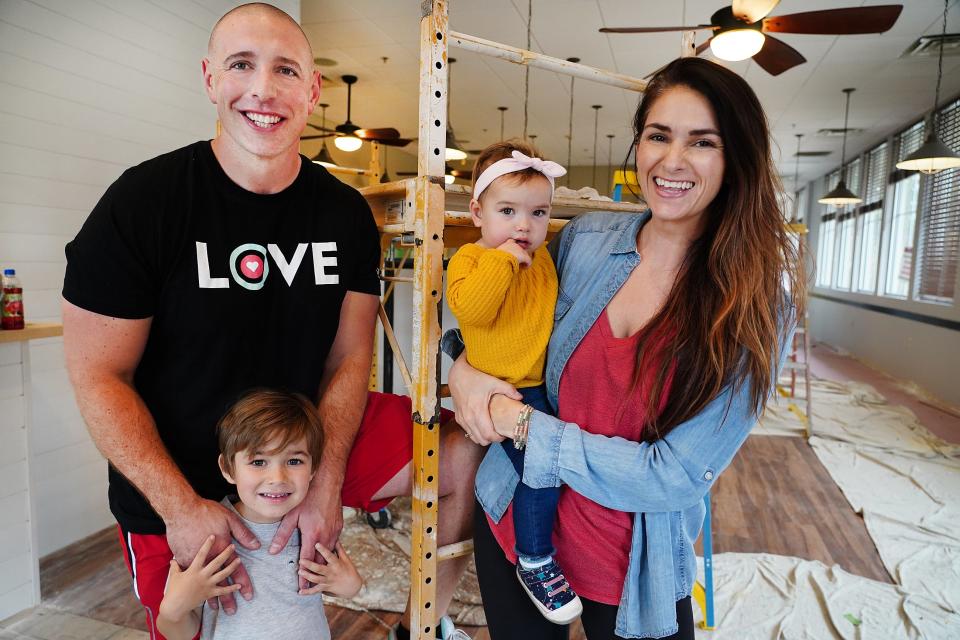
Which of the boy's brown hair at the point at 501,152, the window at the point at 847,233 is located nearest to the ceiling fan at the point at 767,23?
the boy's brown hair at the point at 501,152

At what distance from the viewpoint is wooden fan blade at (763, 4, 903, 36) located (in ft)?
10.2

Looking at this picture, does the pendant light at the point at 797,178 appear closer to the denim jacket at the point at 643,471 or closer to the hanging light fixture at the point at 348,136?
the hanging light fixture at the point at 348,136

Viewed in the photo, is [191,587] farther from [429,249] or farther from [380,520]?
[380,520]

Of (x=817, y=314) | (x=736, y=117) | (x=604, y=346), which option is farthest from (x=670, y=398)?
(x=817, y=314)

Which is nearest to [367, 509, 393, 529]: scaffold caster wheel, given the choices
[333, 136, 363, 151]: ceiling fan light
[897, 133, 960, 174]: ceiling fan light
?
[333, 136, 363, 151]: ceiling fan light

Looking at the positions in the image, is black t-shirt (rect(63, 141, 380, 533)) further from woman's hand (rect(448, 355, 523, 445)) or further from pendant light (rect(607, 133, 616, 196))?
pendant light (rect(607, 133, 616, 196))

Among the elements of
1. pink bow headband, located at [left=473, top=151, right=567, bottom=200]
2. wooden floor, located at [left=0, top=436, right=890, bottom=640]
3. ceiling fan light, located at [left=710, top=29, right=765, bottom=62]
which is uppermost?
ceiling fan light, located at [left=710, top=29, right=765, bottom=62]

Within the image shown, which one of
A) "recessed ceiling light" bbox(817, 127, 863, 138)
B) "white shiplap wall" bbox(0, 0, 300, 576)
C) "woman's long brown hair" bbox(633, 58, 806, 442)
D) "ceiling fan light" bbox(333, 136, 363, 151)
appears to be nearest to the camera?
"woman's long brown hair" bbox(633, 58, 806, 442)

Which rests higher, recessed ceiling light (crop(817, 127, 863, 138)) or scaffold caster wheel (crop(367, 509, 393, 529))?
recessed ceiling light (crop(817, 127, 863, 138))

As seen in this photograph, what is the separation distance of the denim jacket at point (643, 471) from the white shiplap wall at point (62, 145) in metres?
2.62

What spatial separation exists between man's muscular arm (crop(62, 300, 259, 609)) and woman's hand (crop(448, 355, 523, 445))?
57cm

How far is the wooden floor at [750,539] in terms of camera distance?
225 cm

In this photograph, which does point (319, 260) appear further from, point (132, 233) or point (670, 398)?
point (670, 398)

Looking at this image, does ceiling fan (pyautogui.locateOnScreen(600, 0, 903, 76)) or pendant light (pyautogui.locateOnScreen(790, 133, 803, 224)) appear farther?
pendant light (pyautogui.locateOnScreen(790, 133, 803, 224))
